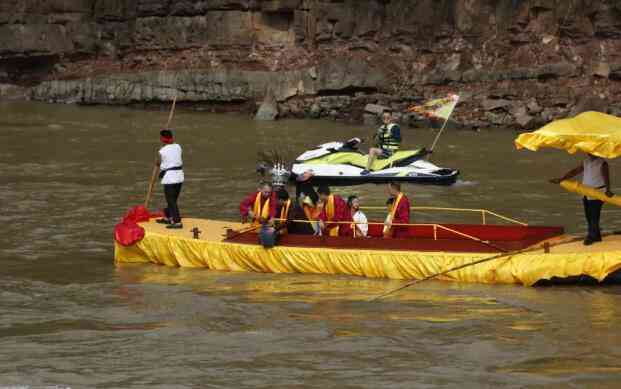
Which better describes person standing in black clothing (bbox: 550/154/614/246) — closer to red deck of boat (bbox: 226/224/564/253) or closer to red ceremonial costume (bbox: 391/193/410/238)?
red deck of boat (bbox: 226/224/564/253)

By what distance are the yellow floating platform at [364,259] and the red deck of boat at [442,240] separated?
13 cm

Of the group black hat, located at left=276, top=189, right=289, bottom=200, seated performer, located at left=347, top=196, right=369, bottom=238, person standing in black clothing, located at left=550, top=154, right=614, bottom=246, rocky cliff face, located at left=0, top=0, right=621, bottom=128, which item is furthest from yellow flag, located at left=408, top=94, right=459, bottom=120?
rocky cliff face, located at left=0, top=0, right=621, bottom=128

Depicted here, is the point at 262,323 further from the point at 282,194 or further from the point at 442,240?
the point at 282,194

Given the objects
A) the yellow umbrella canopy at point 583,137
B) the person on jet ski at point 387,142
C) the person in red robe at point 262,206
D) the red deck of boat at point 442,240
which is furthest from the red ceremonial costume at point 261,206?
the person on jet ski at point 387,142

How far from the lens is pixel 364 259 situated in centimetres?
1544

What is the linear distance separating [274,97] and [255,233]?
25.7 m

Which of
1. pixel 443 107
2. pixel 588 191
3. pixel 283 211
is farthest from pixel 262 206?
pixel 443 107

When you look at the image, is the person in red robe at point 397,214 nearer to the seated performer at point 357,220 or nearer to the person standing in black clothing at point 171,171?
the seated performer at point 357,220

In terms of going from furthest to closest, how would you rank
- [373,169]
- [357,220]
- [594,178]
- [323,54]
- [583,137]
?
[323,54] < [373,169] < [357,220] < [594,178] < [583,137]

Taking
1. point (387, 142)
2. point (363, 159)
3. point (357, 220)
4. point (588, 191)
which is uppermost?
point (588, 191)

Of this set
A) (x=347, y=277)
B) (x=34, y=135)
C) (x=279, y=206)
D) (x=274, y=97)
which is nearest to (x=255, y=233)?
(x=279, y=206)

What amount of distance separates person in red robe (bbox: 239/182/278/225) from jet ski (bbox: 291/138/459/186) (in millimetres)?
8065

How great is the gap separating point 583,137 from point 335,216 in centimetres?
339

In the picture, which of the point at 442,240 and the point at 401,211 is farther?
the point at 401,211
